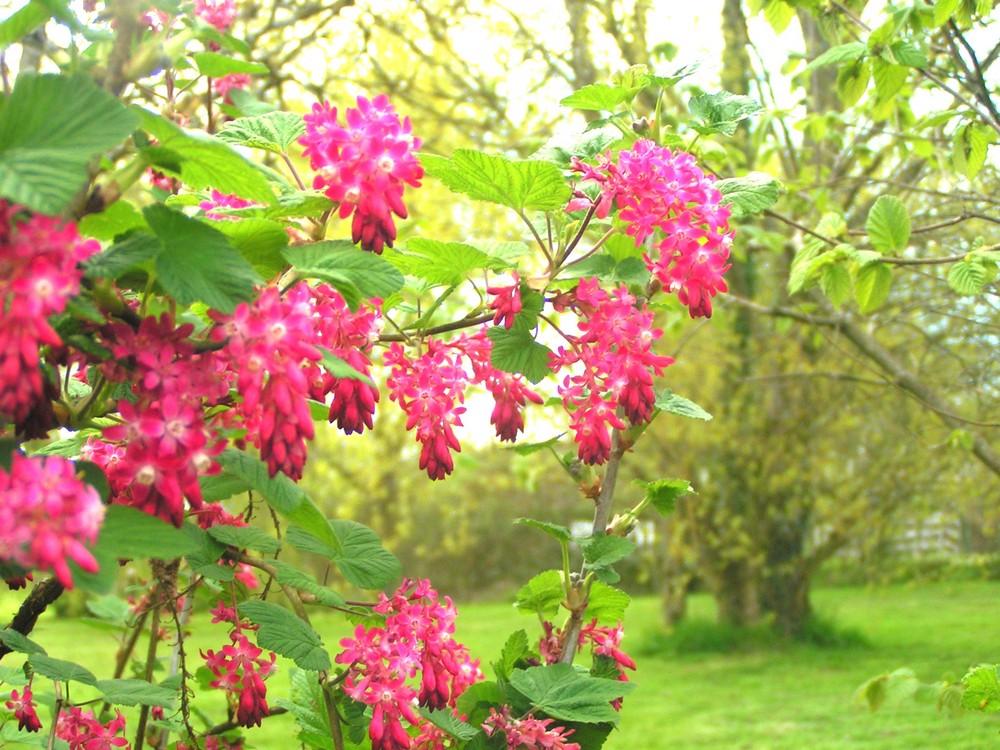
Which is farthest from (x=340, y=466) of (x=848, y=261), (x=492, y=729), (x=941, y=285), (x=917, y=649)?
(x=492, y=729)

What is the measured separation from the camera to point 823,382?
788cm

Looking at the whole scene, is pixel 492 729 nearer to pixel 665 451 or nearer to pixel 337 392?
pixel 337 392

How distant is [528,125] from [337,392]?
18.7ft

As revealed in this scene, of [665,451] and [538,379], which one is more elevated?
[538,379]

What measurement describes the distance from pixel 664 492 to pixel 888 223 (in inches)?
43.4

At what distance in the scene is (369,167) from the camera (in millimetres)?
908

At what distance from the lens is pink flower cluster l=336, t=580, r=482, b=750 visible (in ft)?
3.75

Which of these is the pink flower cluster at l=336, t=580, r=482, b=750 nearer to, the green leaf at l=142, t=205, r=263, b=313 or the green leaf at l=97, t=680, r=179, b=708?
the green leaf at l=97, t=680, r=179, b=708

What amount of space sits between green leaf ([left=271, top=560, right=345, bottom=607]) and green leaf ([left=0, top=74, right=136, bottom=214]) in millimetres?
643

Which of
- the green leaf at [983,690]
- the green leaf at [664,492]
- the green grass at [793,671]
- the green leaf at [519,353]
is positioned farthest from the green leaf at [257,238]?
the green grass at [793,671]

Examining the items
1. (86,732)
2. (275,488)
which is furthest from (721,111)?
(86,732)

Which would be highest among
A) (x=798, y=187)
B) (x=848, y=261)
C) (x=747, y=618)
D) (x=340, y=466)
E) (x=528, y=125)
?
(x=528, y=125)

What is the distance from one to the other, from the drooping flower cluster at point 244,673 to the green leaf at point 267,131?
2.18ft

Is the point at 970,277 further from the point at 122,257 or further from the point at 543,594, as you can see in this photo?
the point at 122,257
